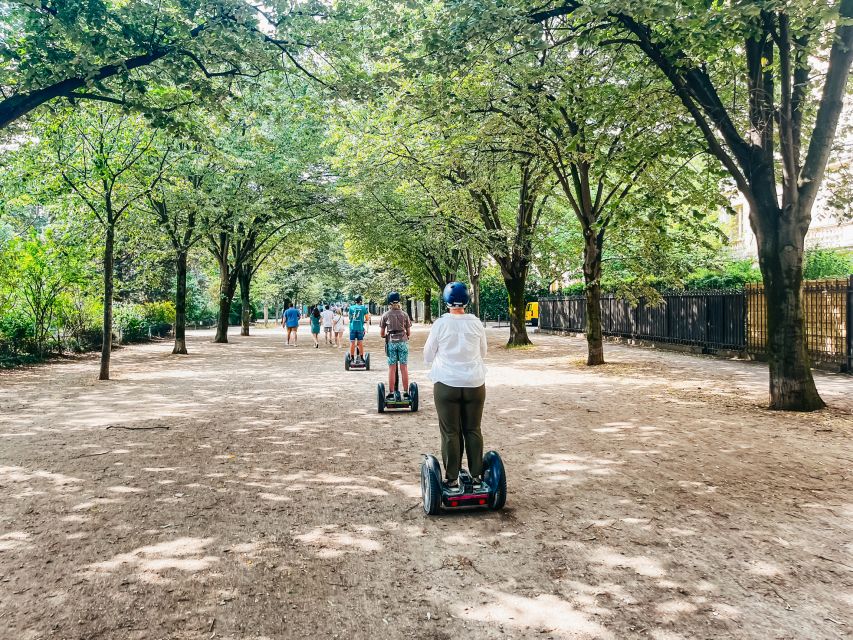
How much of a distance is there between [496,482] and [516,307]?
762 inches

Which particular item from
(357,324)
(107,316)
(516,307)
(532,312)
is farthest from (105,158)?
(532,312)

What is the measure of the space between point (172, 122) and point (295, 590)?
26.2ft

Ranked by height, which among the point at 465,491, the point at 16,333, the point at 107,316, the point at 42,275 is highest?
the point at 42,275

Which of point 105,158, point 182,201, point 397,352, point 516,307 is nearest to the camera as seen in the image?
point 397,352

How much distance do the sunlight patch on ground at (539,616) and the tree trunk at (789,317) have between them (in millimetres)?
7312

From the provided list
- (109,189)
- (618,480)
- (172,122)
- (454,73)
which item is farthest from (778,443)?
(109,189)

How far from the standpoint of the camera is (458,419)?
15.2 ft

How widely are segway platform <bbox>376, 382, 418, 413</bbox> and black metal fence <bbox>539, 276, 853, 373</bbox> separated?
948 centimetres

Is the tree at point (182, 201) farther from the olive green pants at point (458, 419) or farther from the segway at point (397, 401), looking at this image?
the olive green pants at point (458, 419)

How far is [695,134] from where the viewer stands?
1174cm

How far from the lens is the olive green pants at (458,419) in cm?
461

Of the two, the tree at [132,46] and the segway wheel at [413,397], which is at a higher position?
the tree at [132,46]

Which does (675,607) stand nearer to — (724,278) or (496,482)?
(496,482)

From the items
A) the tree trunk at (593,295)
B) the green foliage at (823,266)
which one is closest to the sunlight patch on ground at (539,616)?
the tree trunk at (593,295)
